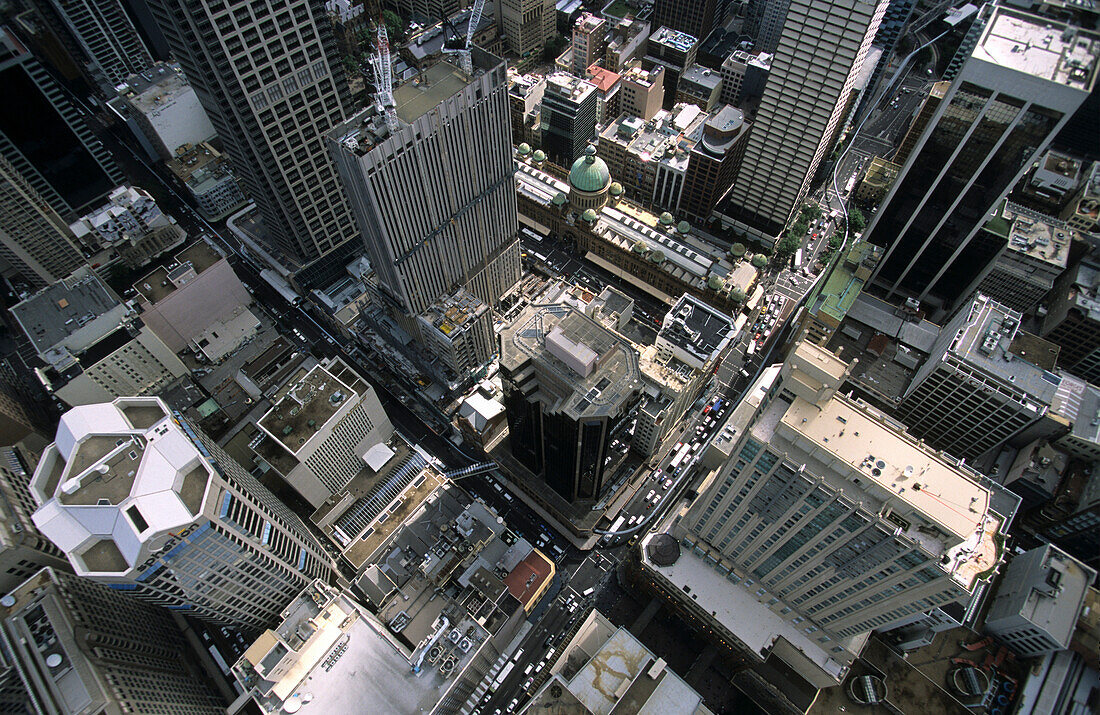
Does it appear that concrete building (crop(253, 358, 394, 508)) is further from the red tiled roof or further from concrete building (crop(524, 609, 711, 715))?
concrete building (crop(524, 609, 711, 715))

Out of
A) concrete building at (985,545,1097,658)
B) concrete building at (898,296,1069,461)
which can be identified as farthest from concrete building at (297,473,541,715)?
concrete building at (898,296,1069,461)

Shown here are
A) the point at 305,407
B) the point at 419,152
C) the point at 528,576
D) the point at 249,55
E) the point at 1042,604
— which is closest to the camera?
the point at 1042,604

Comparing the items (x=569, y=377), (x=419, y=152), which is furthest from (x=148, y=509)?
(x=419, y=152)

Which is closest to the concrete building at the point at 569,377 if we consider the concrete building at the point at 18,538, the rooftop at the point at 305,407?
the rooftop at the point at 305,407

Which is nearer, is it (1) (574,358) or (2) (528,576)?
(1) (574,358)

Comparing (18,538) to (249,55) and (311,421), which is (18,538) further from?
(249,55)

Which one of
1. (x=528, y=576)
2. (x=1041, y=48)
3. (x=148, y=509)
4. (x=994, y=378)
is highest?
(x=1041, y=48)

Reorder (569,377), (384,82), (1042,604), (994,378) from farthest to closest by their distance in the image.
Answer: (994,378)
(569,377)
(1042,604)
(384,82)

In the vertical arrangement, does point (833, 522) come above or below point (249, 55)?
below
